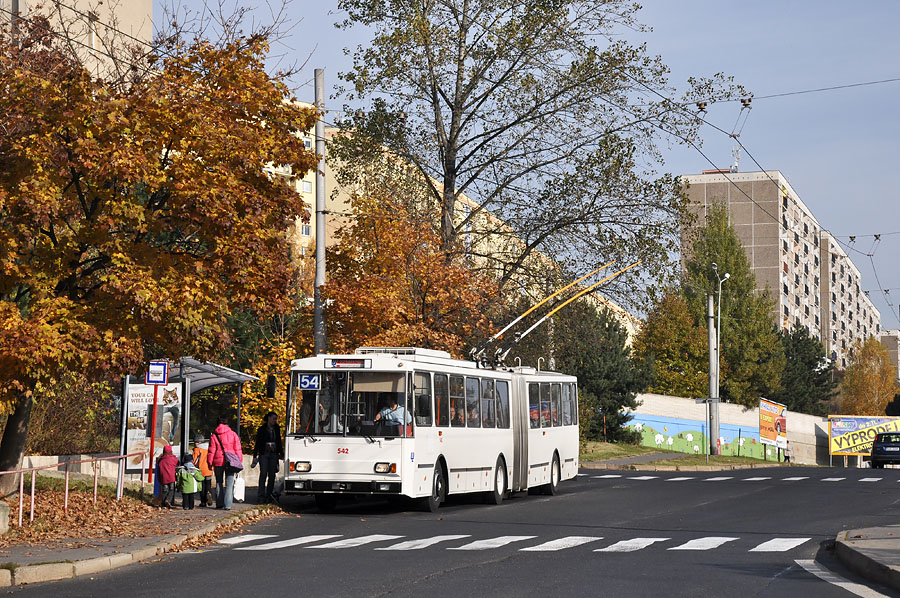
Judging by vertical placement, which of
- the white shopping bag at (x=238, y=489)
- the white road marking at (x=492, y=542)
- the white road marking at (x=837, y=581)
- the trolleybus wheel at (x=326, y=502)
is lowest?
the white road marking at (x=837, y=581)

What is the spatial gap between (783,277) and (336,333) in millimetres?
89188

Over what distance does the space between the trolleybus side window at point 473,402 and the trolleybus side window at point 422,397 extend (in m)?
1.97

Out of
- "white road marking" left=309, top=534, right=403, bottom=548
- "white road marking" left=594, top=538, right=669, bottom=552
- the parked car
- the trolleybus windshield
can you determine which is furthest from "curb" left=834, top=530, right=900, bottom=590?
the parked car

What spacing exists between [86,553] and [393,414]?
26.3 ft

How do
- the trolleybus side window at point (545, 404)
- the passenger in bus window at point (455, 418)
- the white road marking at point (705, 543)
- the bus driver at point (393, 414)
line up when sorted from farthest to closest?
the trolleybus side window at point (545, 404) < the passenger in bus window at point (455, 418) < the bus driver at point (393, 414) < the white road marking at point (705, 543)

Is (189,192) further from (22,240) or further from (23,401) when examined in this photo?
(23,401)

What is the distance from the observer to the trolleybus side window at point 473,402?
78.9 ft

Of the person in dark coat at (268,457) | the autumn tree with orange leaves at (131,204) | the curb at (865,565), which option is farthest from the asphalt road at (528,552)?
the autumn tree with orange leaves at (131,204)

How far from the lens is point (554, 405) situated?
29.2m

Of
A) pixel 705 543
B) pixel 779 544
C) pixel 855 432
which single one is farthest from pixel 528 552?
pixel 855 432

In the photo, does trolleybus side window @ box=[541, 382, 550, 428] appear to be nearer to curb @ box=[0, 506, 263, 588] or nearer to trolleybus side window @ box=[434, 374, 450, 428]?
trolleybus side window @ box=[434, 374, 450, 428]

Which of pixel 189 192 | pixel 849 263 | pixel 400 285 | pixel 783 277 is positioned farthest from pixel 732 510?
pixel 849 263

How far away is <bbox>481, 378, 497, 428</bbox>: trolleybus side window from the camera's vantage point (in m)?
24.8

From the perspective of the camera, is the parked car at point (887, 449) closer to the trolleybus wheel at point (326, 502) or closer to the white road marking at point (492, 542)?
the trolleybus wheel at point (326, 502)
